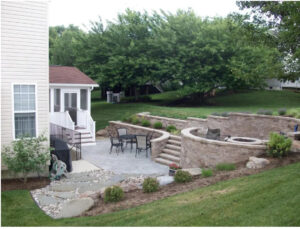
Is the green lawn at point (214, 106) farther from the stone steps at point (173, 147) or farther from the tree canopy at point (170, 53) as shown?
the stone steps at point (173, 147)

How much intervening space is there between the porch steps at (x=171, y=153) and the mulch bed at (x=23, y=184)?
181 inches

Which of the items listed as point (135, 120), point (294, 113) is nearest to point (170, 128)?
point (135, 120)

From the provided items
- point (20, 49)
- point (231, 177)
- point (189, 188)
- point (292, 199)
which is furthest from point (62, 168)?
point (292, 199)

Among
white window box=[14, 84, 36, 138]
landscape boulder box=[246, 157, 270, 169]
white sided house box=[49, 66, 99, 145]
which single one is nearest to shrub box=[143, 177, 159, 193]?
landscape boulder box=[246, 157, 270, 169]

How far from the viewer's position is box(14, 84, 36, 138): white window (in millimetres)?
9383

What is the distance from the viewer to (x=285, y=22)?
7.10 meters

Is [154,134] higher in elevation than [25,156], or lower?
lower

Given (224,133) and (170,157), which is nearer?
(170,157)

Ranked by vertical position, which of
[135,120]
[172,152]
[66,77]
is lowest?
[172,152]

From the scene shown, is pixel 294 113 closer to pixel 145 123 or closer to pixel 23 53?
pixel 145 123

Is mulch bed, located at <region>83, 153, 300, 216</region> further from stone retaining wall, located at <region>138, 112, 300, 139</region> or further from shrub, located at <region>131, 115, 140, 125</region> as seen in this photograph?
shrub, located at <region>131, 115, 140, 125</region>

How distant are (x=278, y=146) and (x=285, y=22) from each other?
3.49 meters

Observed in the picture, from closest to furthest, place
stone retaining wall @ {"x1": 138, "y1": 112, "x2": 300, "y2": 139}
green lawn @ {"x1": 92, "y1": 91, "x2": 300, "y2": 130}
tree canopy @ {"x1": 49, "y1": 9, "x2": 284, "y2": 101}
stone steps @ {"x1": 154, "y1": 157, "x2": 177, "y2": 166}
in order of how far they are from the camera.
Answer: stone steps @ {"x1": 154, "y1": 157, "x2": 177, "y2": 166} → stone retaining wall @ {"x1": 138, "y1": 112, "x2": 300, "y2": 139} → green lawn @ {"x1": 92, "y1": 91, "x2": 300, "y2": 130} → tree canopy @ {"x1": 49, "y1": 9, "x2": 284, "y2": 101}

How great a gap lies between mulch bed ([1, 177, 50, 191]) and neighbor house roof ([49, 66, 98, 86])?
25.8 feet
